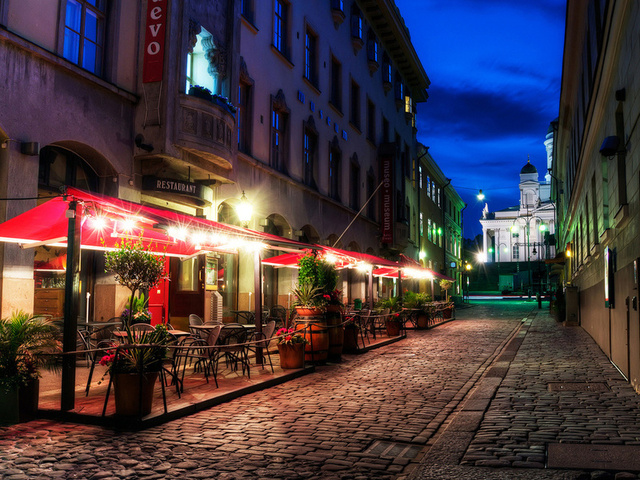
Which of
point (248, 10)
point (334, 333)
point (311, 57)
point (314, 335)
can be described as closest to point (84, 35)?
point (248, 10)

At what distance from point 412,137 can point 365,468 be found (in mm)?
40613

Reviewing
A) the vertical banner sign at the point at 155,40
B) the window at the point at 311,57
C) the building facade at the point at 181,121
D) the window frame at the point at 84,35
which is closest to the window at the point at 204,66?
the building facade at the point at 181,121

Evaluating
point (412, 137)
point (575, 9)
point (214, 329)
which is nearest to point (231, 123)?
point (214, 329)

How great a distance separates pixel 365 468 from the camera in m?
5.49

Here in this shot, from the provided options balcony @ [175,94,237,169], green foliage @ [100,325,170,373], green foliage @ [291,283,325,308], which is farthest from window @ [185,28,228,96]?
green foliage @ [100,325,170,373]

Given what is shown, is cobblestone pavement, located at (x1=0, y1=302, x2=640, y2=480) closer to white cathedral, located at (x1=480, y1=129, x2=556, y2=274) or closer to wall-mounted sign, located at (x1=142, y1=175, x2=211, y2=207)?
wall-mounted sign, located at (x1=142, y1=175, x2=211, y2=207)

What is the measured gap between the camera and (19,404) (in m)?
7.24

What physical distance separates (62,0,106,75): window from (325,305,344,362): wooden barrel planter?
7.47m

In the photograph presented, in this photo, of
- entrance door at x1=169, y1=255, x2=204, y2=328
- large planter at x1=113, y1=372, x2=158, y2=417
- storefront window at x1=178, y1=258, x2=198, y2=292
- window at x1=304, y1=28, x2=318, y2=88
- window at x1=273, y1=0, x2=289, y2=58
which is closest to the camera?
large planter at x1=113, y1=372, x2=158, y2=417

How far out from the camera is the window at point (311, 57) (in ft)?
83.2

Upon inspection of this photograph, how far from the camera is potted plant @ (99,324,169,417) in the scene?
7125mm

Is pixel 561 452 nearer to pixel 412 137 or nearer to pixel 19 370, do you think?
pixel 19 370

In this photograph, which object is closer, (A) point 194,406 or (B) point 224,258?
(A) point 194,406

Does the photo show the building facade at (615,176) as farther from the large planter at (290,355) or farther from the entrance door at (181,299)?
the entrance door at (181,299)
